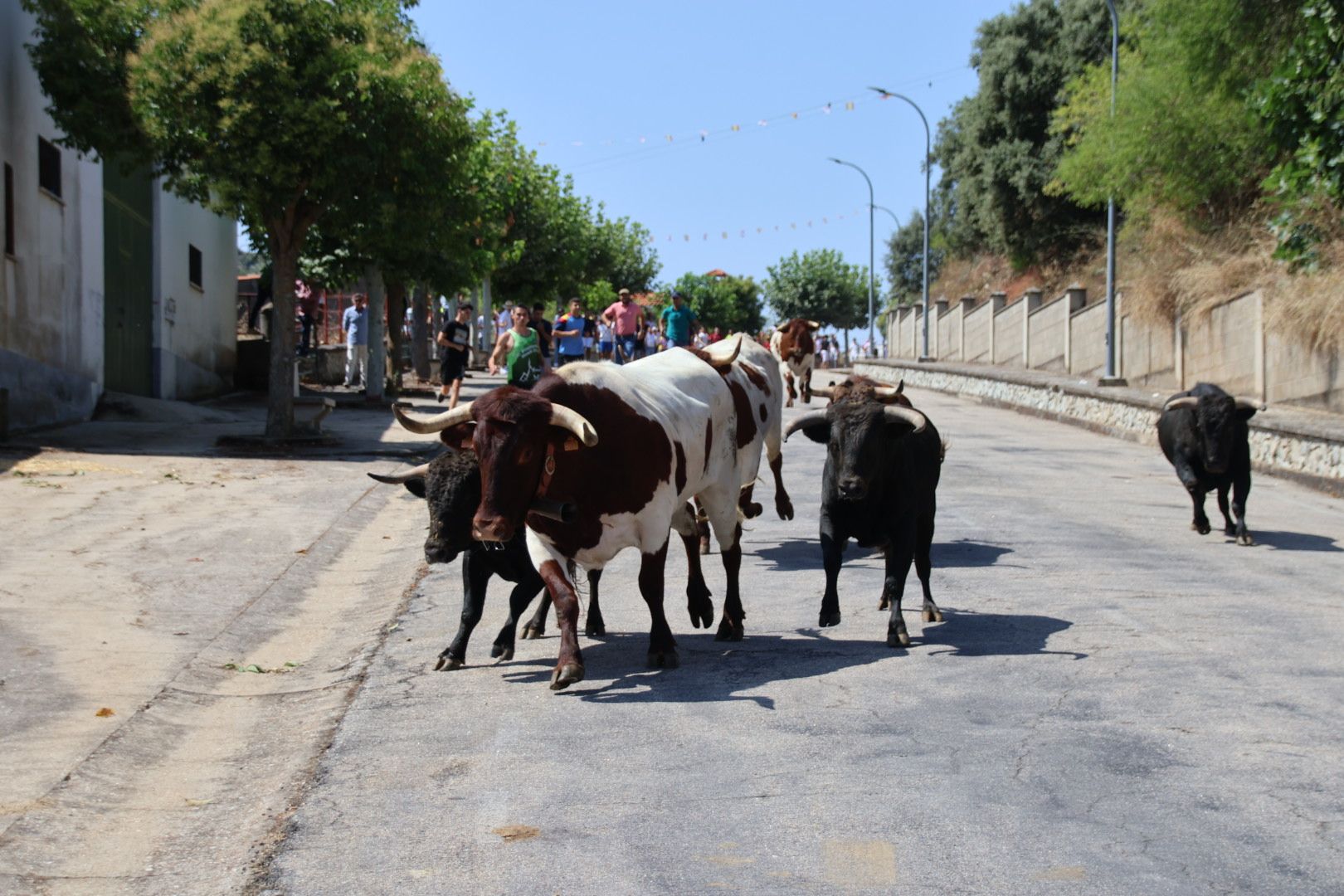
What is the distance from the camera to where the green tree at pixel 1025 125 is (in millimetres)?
49125

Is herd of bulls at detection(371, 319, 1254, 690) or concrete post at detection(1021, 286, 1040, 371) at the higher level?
concrete post at detection(1021, 286, 1040, 371)

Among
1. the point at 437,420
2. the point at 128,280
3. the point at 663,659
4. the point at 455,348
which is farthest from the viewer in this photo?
the point at 128,280

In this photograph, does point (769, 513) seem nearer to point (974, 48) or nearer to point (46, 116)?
point (46, 116)

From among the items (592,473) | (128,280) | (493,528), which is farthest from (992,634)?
(128,280)

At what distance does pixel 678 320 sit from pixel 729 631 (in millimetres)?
14754

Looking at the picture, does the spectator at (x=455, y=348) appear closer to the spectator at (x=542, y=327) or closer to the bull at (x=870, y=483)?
the spectator at (x=542, y=327)

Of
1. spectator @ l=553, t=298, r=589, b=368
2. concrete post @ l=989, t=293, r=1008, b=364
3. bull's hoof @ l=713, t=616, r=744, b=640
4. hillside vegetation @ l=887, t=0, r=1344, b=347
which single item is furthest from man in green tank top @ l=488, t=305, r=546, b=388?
concrete post @ l=989, t=293, r=1008, b=364

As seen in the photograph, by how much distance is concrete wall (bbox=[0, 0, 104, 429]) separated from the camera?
63.1ft

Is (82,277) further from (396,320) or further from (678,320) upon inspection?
(396,320)

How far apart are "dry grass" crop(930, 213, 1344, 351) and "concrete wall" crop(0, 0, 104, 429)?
57.0 feet

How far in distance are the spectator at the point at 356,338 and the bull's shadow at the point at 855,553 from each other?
63.8ft

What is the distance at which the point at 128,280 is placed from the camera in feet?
81.6

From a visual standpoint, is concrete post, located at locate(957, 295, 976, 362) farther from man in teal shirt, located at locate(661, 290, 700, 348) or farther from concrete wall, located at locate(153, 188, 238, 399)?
man in teal shirt, located at locate(661, 290, 700, 348)

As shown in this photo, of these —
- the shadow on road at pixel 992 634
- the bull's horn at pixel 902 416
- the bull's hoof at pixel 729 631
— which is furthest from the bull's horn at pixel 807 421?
the shadow on road at pixel 992 634
